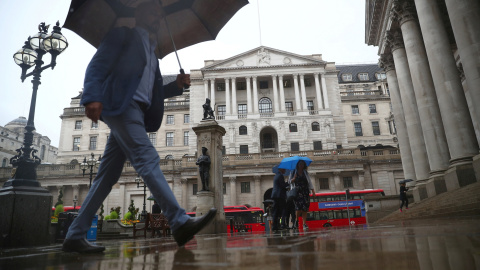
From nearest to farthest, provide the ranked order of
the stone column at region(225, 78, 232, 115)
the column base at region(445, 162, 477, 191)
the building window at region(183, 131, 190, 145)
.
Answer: the column base at region(445, 162, 477, 191) < the stone column at region(225, 78, 232, 115) < the building window at region(183, 131, 190, 145)

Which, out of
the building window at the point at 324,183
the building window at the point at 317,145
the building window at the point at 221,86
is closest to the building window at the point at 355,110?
the building window at the point at 317,145

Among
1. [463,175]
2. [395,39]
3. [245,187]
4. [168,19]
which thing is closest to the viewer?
[168,19]

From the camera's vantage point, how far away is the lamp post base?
583 cm

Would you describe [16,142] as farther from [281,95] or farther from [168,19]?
[168,19]

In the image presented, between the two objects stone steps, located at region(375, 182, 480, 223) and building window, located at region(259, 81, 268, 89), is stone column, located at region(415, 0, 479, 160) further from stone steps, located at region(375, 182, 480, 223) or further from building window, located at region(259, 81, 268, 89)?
building window, located at region(259, 81, 268, 89)

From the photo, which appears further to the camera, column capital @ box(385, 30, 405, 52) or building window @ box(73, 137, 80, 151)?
building window @ box(73, 137, 80, 151)

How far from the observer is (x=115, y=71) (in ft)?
10.5

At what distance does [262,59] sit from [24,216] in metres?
46.6

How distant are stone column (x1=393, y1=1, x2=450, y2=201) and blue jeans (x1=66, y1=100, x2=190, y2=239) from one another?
14331 millimetres

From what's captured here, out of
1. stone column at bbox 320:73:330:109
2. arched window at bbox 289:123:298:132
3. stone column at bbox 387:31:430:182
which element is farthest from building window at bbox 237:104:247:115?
stone column at bbox 387:31:430:182

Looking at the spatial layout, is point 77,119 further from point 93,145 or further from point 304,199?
point 304,199

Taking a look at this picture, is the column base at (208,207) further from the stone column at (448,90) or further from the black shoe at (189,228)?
the black shoe at (189,228)

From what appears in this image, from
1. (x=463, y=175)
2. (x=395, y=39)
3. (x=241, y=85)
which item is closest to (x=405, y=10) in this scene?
(x=395, y=39)

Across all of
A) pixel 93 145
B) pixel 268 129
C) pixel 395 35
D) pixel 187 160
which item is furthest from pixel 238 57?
pixel 395 35
